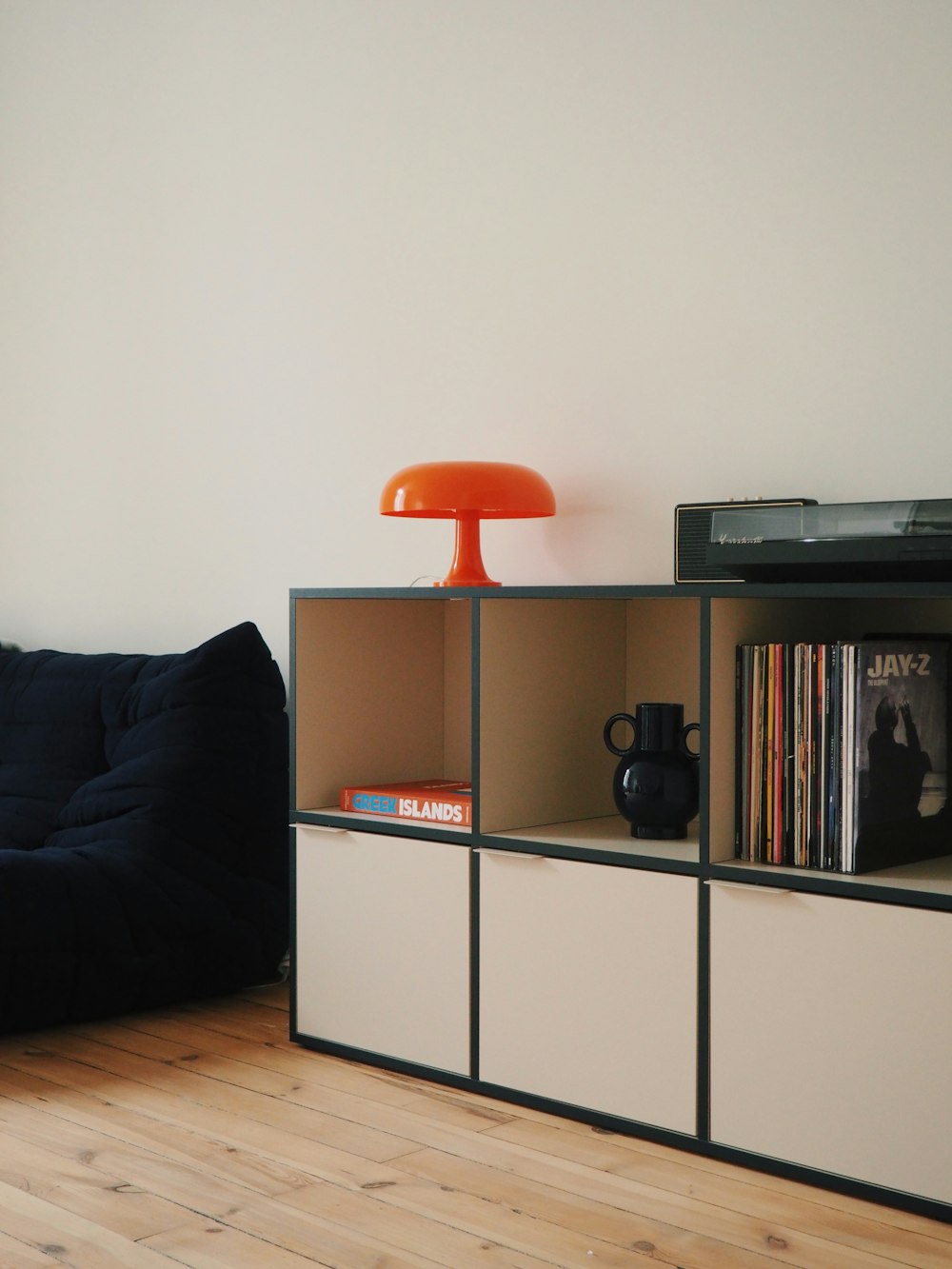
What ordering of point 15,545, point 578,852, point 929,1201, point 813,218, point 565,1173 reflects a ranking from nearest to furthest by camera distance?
point 929,1201, point 565,1173, point 578,852, point 813,218, point 15,545

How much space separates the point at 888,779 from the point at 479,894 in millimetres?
714

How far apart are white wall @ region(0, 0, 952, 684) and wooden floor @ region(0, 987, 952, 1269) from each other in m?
1.05

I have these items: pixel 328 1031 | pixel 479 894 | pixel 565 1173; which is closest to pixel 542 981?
pixel 479 894

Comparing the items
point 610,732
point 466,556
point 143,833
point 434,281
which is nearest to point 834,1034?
point 610,732

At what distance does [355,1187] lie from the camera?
191 cm

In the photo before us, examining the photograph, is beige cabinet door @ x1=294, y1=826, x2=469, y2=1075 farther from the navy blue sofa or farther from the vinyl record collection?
the vinyl record collection

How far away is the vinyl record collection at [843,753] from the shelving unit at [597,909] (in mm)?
34

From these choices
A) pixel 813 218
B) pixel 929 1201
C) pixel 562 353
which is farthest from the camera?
pixel 562 353

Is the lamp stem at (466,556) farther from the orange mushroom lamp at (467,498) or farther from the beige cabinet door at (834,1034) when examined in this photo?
the beige cabinet door at (834,1034)

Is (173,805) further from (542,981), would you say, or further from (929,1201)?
(929,1201)

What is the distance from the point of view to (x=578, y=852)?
218 cm

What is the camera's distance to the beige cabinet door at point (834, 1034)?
1.80m

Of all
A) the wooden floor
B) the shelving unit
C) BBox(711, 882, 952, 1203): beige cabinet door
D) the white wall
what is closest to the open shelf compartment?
the shelving unit

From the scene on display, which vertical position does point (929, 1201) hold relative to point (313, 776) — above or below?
below
